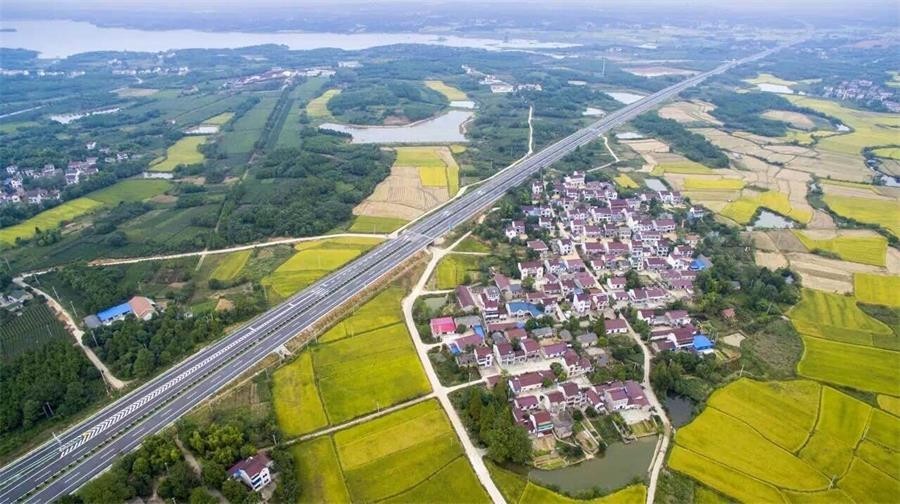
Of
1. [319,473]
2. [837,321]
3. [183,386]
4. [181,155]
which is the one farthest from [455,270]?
[181,155]

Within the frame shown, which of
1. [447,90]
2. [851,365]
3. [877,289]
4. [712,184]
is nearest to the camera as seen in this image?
[851,365]

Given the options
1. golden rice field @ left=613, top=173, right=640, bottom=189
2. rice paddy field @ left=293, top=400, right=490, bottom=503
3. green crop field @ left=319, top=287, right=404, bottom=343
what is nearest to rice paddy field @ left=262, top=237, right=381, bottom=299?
green crop field @ left=319, top=287, right=404, bottom=343

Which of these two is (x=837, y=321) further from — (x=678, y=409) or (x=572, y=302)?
(x=572, y=302)

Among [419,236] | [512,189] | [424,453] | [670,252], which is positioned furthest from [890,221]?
[424,453]

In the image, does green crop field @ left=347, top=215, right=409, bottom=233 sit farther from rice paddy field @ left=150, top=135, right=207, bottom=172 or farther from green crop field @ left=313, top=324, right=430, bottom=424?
rice paddy field @ left=150, top=135, right=207, bottom=172

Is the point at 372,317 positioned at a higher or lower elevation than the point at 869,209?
lower

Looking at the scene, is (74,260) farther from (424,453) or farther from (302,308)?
(424,453)
